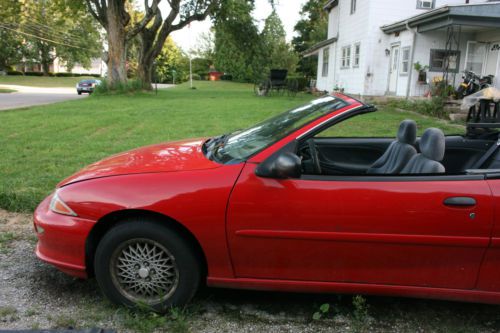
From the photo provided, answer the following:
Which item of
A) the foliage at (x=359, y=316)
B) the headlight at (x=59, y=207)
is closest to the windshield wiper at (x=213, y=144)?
the headlight at (x=59, y=207)

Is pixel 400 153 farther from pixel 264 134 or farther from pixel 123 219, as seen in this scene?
pixel 123 219

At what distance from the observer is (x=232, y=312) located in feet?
9.78

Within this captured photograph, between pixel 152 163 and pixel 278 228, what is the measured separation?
1.05 m

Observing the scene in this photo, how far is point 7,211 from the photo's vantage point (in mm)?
4797

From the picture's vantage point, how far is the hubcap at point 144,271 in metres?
2.78

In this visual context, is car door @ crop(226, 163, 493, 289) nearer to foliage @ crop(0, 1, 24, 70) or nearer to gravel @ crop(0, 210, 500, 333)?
gravel @ crop(0, 210, 500, 333)

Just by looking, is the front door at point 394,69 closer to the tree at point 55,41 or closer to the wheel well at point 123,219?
the wheel well at point 123,219

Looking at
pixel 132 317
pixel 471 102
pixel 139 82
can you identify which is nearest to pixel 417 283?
pixel 132 317

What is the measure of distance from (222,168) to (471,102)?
11.0 meters

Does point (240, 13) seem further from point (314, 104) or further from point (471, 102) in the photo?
point (314, 104)

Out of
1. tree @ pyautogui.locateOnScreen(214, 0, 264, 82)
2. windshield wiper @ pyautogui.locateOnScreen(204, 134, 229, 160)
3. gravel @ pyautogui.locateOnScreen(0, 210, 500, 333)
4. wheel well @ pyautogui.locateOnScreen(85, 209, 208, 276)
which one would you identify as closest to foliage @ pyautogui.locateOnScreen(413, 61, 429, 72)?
tree @ pyautogui.locateOnScreen(214, 0, 264, 82)

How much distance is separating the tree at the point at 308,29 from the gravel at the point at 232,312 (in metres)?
41.8

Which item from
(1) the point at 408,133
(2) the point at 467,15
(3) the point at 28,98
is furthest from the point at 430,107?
(3) the point at 28,98

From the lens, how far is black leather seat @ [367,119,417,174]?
3.34 metres
